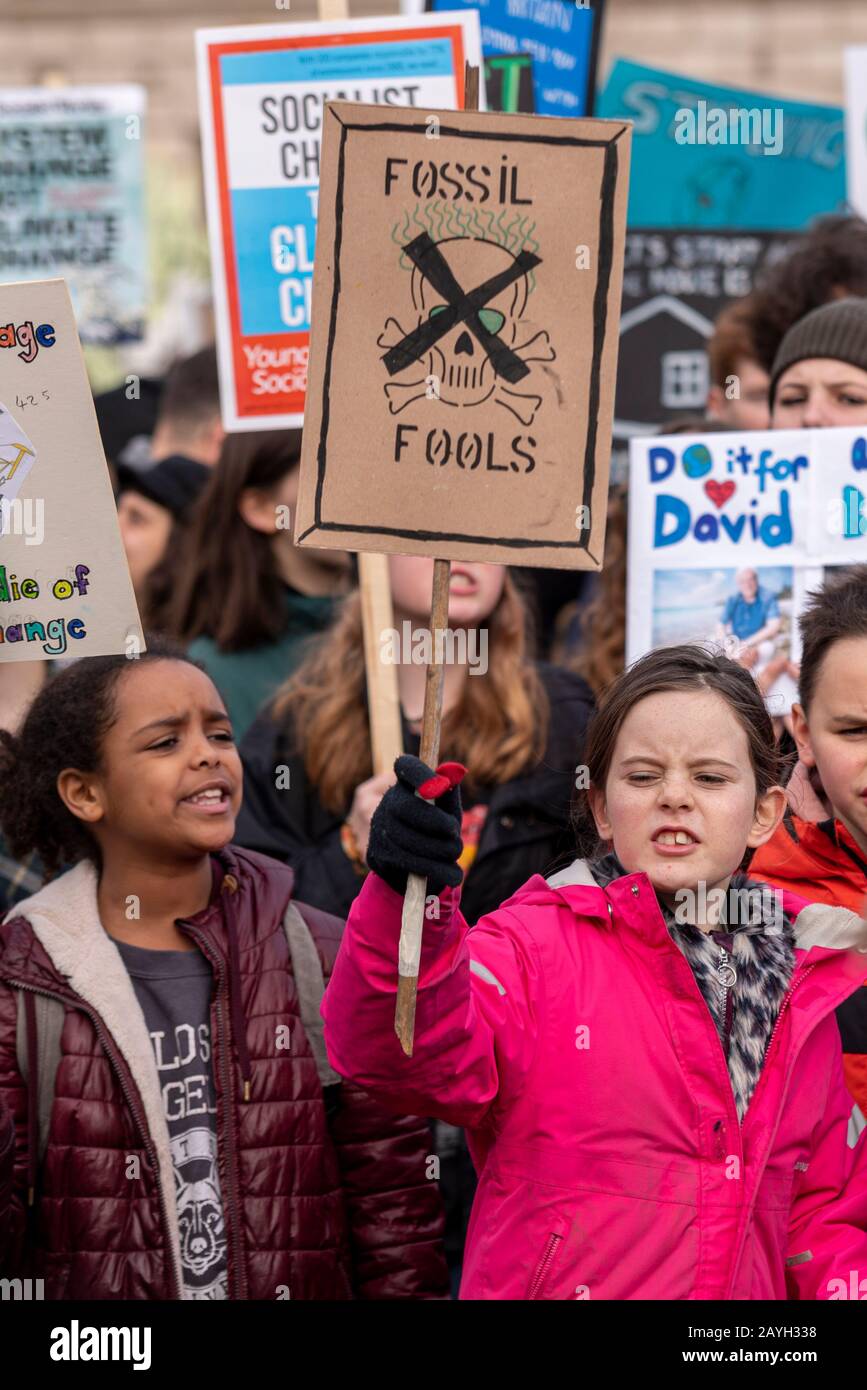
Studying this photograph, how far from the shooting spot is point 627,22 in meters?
19.7

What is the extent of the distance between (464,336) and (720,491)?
1.38 meters

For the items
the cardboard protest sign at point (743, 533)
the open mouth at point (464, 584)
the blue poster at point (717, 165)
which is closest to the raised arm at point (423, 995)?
the cardboard protest sign at point (743, 533)

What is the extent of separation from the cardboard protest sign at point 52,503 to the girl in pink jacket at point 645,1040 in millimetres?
878

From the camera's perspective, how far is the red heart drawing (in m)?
4.12

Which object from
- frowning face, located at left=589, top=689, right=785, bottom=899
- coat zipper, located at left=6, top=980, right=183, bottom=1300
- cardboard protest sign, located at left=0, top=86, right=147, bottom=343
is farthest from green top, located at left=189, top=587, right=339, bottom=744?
cardboard protest sign, located at left=0, top=86, right=147, bottom=343

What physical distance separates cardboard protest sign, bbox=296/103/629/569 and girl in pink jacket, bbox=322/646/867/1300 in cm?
39

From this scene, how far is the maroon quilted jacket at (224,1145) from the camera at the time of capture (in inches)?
121

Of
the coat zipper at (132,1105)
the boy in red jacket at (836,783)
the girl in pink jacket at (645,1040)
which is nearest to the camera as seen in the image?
the girl in pink jacket at (645,1040)

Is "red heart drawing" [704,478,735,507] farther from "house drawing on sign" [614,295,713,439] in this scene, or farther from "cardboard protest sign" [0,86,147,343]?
"cardboard protest sign" [0,86,147,343]

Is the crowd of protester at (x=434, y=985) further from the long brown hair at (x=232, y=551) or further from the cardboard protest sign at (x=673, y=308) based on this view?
the cardboard protest sign at (x=673, y=308)

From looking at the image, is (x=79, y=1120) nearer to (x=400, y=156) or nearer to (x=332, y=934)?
(x=332, y=934)

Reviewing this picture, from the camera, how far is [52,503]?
3.24 metres

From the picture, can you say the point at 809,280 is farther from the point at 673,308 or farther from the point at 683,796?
the point at 683,796

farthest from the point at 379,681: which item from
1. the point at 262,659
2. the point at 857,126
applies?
the point at 857,126
